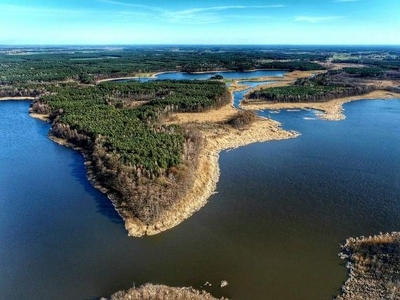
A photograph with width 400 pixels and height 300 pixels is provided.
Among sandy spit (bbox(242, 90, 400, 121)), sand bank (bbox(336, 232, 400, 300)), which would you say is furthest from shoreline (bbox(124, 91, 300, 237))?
sand bank (bbox(336, 232, 400, 300))

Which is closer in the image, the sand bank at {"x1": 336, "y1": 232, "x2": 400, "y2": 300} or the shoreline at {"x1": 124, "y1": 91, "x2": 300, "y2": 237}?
the sand bank at {"x1": 336, "y1": 232, "x2": 400, "y2": 300}

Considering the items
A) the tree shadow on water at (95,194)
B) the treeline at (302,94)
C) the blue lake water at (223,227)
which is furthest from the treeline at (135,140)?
the treeline at (302,94)

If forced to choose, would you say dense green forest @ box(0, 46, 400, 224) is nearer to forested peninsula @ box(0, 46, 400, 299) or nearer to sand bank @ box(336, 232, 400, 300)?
forested peninsula @ box(0, 46, 400, 299)

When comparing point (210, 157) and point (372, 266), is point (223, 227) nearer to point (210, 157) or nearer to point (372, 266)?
point (372, 266)

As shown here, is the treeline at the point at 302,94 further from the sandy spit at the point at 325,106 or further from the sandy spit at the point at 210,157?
the sandy spit at the point at 210,157

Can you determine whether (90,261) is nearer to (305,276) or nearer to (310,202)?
(305,276)

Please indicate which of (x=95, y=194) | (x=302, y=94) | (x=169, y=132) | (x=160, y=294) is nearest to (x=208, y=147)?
(x=169, y=132)

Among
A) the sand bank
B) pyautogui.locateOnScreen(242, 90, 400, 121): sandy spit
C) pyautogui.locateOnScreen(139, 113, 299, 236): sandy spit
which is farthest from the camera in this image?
pyautogui.locateOnScreen(242, 90, 400, 121): sandy spit
